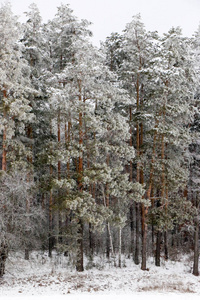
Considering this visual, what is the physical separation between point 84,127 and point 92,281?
26.2 ft

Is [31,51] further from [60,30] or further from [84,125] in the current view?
[84,125]

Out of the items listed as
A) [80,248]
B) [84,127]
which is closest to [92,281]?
[80,248]

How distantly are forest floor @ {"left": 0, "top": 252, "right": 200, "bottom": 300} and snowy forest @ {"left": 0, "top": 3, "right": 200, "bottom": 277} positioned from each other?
96cm

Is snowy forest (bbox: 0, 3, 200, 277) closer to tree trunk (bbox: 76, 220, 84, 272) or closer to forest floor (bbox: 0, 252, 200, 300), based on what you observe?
tree trunk (bbox: 76, 220, 84, 272)

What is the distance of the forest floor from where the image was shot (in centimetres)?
1115

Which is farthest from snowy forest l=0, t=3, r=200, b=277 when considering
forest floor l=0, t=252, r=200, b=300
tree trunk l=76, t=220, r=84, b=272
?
forest floor l=0, t=252, r=200, b=300

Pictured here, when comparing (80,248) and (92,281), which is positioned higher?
(80,248)

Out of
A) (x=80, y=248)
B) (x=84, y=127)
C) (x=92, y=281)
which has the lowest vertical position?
(x=92, y=281)

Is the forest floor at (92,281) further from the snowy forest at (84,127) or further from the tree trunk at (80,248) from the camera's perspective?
the snowy forest at (84,127)

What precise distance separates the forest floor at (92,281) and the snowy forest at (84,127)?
96 cm

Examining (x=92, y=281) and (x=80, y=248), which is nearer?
(x=92, y=281)

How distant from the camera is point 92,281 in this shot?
13312 mm

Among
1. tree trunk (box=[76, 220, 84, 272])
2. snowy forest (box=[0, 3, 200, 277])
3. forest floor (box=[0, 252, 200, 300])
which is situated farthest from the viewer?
tree trunk (box=[76, 220, 84, 272])

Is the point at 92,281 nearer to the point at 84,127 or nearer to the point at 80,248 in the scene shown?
the point at 80,248
